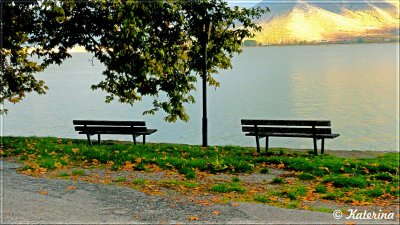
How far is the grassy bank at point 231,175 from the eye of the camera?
29.7 feet

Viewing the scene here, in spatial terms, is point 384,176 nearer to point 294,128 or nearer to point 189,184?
point 294,128

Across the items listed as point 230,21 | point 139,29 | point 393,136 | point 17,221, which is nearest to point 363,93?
point 393,136

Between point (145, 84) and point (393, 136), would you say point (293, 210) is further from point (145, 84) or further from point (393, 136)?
point (393, 136)

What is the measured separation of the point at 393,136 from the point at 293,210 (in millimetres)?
25451

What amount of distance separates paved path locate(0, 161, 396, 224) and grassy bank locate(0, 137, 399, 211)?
579 millimetres

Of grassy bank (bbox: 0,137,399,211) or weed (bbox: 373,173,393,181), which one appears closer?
grassy bank (bbox: 0,137,399,211)

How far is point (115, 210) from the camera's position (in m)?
7.74

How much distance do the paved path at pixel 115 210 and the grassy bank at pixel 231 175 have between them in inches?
22.8

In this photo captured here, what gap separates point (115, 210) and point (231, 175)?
3966 mm

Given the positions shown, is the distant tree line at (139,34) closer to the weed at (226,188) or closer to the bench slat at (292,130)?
the bench slat at (292,130)

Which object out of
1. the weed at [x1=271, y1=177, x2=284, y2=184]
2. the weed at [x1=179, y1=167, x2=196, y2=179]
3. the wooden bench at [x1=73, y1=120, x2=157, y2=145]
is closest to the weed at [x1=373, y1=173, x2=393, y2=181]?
the weed at [x1=271, y1=177, x2=284, y2=184]

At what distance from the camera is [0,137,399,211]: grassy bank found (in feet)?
29.7

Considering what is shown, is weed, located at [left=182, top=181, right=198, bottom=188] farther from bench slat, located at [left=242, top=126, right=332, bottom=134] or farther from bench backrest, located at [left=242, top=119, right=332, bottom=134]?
bench slat, located at [left=242, top=126, right=332, bottom=134]

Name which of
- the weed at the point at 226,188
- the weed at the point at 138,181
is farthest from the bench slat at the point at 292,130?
the weed at the point at 138,181
